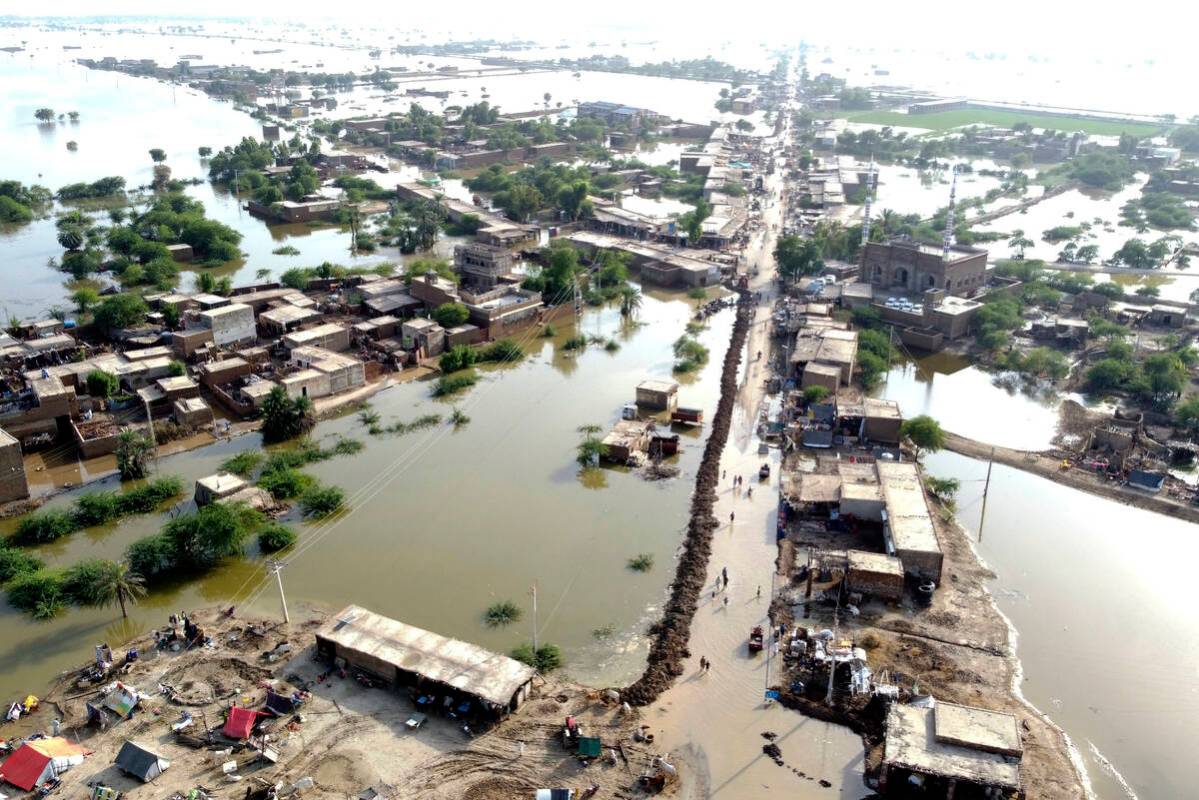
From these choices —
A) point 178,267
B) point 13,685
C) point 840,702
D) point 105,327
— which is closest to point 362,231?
point 178,267

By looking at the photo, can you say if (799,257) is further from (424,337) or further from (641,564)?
(641,564)

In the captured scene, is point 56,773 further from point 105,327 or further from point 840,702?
point 105,327

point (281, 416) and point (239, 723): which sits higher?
point (281, 416)

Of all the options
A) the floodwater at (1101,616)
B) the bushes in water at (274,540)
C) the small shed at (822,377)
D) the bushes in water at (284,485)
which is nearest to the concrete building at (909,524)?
the floodwater at (1101,616)

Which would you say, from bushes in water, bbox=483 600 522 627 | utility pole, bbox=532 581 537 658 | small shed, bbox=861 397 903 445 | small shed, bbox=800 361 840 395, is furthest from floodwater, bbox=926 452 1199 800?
bushes in water, bbox=483 600 522 627

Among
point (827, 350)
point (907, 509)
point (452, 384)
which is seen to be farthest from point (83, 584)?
point (827, 350)

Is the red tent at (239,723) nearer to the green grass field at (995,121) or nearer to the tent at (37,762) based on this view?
the tent at (37,762)
